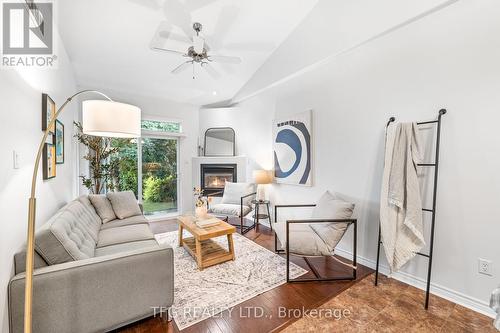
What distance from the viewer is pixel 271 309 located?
193 centimetres

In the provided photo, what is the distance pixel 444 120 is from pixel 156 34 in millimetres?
3589

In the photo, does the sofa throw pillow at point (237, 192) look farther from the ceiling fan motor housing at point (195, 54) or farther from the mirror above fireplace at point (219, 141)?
the ceiling fan motor housing at point (195, 54)

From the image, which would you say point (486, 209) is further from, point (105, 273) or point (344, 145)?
point (105, 273)

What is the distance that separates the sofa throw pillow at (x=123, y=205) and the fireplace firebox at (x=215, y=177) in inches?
74.4

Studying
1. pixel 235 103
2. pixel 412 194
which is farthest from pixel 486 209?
pixel 235 103

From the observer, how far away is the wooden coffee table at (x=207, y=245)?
102 inches

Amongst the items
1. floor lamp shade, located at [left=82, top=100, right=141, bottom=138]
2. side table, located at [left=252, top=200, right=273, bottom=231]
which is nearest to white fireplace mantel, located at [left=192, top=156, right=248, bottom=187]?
side table, located at [left=252, top=200, right=273, bottom=231]

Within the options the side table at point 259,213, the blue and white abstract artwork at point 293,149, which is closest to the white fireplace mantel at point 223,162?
the side table at point 259,213

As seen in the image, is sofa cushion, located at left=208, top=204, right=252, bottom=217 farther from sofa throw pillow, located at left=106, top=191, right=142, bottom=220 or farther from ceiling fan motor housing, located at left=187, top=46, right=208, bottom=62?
ceiling fan motor housing, located at left=187, top=46, right=208, bottom=62

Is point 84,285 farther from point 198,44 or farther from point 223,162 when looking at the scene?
point 223,162

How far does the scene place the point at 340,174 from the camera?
298 cm

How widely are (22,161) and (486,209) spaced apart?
372 centimetres

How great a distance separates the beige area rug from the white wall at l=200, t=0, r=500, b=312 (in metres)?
1.13

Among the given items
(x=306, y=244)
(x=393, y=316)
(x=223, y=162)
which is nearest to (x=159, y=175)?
(x=223, y=162)
